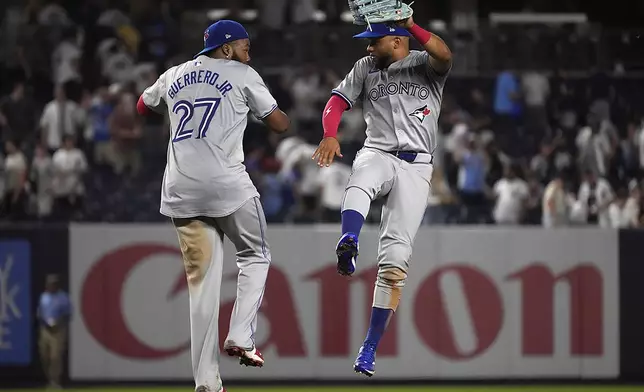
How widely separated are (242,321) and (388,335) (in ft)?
27.7

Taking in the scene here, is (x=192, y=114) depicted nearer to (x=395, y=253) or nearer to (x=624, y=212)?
(x=395, y=253)

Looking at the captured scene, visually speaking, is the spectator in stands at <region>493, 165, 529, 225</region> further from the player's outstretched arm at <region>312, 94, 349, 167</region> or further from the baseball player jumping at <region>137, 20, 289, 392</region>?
the baseball player jumping at <region>137, 20, 289, 392</region>

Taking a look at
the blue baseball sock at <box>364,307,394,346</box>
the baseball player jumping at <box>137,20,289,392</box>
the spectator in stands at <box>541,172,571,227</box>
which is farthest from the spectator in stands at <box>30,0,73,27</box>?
the blue baseball sock at <box>364,307,394,346</box>

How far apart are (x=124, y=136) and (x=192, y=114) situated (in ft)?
29.1

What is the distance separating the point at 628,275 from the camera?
16.0 meters

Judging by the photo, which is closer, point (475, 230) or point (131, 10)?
point (475, 230)

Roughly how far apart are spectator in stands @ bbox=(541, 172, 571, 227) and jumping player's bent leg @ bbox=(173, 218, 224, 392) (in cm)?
912

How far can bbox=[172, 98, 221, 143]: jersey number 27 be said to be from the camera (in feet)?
23.9

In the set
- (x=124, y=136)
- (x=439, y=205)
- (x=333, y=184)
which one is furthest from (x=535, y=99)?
(x=124, y=136)

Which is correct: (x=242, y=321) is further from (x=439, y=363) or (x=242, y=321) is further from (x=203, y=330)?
(x=439, y=363)

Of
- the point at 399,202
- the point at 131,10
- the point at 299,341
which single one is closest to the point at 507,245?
the point at 299,341

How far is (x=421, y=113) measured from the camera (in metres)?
8.01

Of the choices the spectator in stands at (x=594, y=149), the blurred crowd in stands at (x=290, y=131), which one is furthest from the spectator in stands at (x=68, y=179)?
the spectator in stands at (x=594, y=149)

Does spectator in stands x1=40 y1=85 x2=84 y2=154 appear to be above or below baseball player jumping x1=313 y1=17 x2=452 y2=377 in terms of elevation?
above
